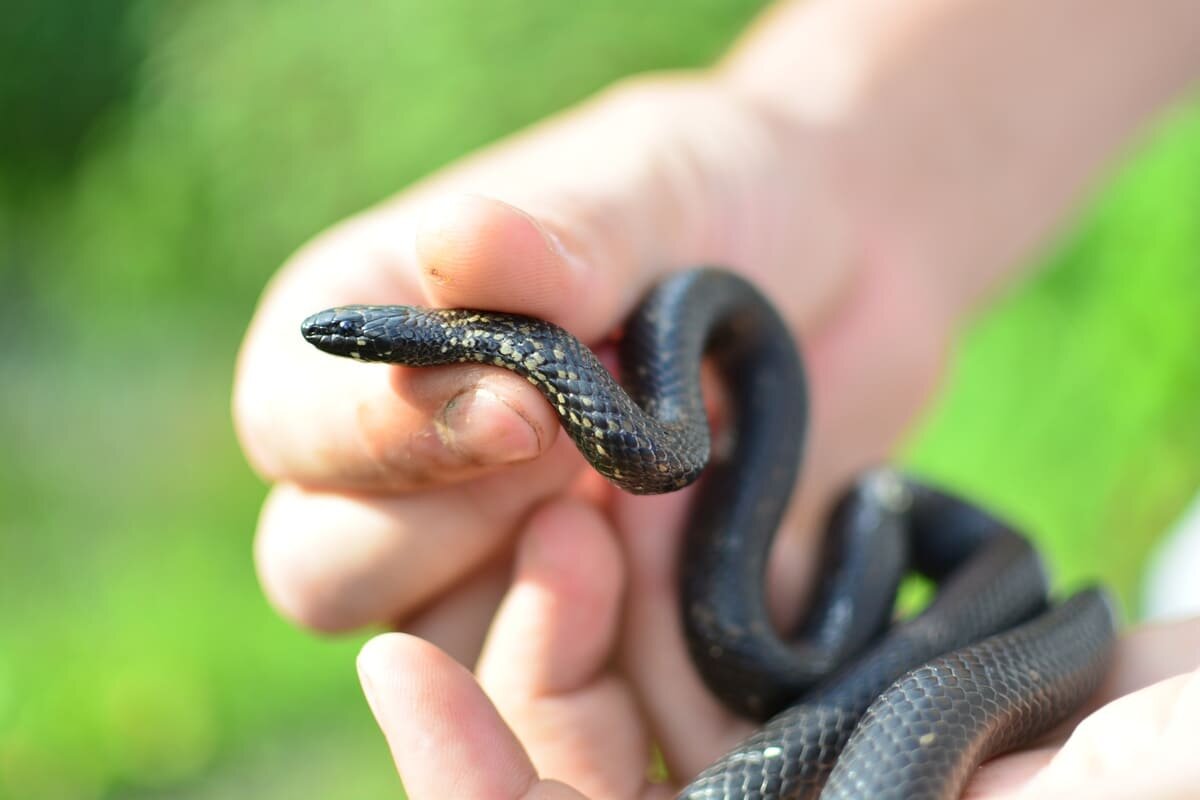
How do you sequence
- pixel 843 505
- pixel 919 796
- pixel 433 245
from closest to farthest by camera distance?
pixel 919 796
pixel 433 245
pixel 843 505

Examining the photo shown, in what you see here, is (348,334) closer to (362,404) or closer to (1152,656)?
(362,404)

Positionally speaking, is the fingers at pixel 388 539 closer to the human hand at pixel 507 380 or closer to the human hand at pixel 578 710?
the human hand at pixel 507 380

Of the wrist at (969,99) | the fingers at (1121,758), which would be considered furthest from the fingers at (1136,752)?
the wrist at (969,99)

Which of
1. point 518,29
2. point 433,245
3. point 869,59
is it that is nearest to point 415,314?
point 433,245

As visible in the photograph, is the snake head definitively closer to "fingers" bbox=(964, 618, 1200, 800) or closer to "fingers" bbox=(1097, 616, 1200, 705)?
"fingers" bbox=(964, 618, 1200, 800)

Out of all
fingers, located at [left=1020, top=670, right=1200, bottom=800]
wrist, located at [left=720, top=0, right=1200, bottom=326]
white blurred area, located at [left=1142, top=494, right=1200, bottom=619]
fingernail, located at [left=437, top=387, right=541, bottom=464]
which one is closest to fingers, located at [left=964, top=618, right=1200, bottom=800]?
fingers, located at [left=1020, top=670, right=1200, bottom=800]

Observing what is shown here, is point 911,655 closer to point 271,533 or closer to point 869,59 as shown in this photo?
point 271,533

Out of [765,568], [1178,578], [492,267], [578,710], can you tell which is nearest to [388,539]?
[578,710]
